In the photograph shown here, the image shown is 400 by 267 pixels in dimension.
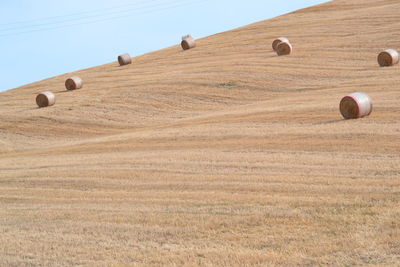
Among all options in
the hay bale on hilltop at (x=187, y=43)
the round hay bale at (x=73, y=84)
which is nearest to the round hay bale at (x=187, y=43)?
the hay bale on hilltop at (x=187, y=43)

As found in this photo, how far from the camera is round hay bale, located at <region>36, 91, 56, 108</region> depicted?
3173 cm

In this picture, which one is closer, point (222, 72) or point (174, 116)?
point (174, 116)

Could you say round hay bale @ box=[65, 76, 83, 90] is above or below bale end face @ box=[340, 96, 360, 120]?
above

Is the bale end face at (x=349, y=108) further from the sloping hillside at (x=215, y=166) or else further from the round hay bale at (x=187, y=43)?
the round hay bale at (x=187, y=43)

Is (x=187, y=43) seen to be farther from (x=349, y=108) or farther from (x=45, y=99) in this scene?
(x=349, y=108)

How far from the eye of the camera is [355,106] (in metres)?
20.2

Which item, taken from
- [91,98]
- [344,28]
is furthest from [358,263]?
[344,28]

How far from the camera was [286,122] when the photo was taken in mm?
21578

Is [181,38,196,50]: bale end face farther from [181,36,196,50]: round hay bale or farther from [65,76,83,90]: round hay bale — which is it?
[65,76,83,90]: round hay bale

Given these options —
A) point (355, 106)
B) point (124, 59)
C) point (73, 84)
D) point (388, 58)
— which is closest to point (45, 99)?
point (73, 84)

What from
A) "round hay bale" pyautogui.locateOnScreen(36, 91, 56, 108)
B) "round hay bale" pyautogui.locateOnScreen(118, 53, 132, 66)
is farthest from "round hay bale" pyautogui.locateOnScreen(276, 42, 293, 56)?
"round hay bale" pyautogui.locateOnScreen(36, 91, 56, 108)

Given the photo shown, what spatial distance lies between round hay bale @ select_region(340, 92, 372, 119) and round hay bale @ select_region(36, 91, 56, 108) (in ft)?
53.0

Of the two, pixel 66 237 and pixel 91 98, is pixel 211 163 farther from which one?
pixel 91 98

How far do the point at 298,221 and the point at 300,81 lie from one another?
796 inches
